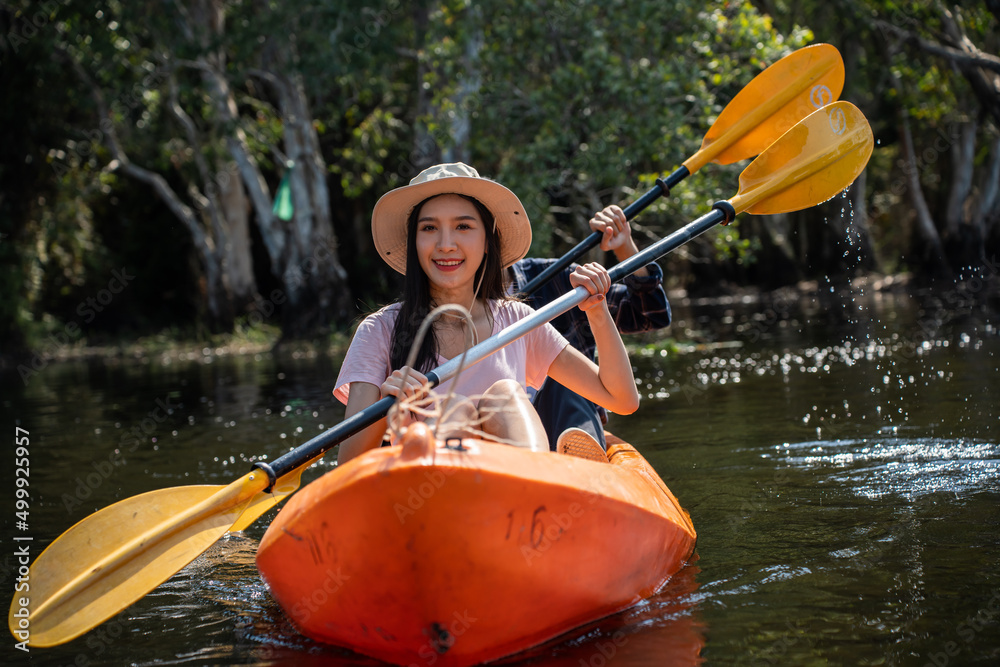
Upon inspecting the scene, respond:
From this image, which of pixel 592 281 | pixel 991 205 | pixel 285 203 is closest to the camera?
pixel 592 281

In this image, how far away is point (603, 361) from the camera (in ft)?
9.41

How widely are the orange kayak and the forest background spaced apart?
23.7 ft

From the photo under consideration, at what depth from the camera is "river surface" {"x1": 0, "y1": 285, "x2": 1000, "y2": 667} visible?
250cm

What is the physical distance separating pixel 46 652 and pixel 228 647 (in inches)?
22.2

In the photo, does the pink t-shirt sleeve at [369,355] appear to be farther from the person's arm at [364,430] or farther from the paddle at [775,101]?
the paddle at [775,101]

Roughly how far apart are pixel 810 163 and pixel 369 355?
226cm

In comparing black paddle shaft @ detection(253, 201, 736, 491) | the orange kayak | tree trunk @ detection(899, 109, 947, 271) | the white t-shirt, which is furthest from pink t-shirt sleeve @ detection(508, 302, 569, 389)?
tree trunk @ detection(899, 109, 947, 271)

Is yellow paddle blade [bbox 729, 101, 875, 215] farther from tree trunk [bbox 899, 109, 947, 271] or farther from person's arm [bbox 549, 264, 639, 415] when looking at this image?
tree trunk [bbox 899, 109, 947, 271]

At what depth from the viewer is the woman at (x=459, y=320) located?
2.83 m

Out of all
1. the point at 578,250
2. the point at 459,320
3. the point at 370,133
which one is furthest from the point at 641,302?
the point at 370,133

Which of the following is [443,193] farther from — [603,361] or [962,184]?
[962,184]

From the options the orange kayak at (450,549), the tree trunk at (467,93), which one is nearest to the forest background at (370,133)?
the tree trunk at (467,93)

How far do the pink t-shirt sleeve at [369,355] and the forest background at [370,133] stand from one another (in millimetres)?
6702

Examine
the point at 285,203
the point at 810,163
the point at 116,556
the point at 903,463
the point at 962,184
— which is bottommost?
the point at 903,463
